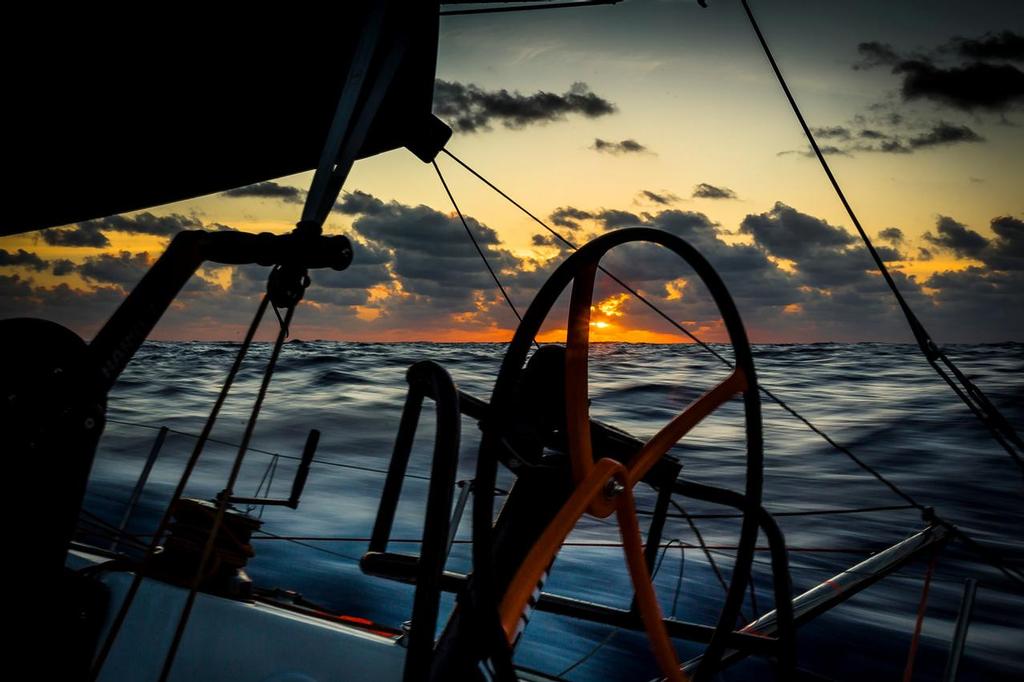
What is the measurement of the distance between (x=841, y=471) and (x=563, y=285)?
601 inches

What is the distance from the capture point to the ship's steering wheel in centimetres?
152

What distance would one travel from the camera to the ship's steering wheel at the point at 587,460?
1.52 metres

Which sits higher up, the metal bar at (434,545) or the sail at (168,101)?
the sail at (168,101)

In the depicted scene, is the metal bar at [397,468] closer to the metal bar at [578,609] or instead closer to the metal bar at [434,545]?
the metal bar at [578,609]

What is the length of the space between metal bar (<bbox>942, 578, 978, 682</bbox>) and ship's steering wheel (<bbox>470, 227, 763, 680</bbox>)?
1.18m

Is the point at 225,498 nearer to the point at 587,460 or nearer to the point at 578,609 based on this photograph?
the point at 587,460

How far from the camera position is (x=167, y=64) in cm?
383

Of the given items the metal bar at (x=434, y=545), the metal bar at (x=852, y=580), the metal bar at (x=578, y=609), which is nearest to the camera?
the metal bar at (x=434, y=545)

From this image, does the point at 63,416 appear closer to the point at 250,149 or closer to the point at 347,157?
the point at 347,157

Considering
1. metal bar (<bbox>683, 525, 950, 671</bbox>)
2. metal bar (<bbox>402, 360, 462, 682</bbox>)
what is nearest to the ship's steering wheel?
metal bar (<bbox>402, 360, 462, 682</bbox>)

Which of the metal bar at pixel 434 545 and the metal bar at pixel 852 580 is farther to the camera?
the metal bar at pixel 852 580

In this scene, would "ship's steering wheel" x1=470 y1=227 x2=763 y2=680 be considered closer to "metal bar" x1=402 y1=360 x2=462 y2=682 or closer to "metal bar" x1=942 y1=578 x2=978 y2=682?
"metal bar" x1=402 y1=360 x2=462 y2=682

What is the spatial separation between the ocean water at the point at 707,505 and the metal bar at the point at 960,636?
76cm

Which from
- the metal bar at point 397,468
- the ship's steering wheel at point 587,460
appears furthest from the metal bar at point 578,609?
the ship's steering wheel at point 587,460
